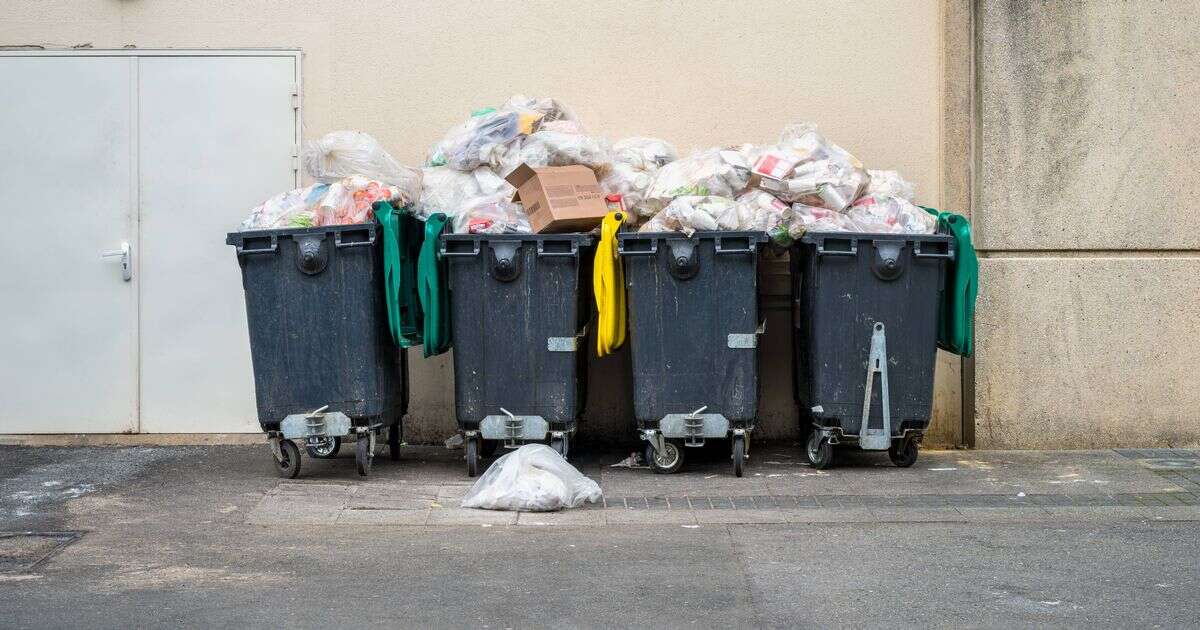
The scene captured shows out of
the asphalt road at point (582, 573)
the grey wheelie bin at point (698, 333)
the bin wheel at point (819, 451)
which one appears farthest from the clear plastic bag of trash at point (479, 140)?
the bin wheel at point (819, 451)

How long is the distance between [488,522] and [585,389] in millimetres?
1588

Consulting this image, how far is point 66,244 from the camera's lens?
8.21 meters

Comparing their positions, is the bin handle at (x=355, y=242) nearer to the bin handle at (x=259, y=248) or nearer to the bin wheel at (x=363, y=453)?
the bin handle at (x=259, y=248)

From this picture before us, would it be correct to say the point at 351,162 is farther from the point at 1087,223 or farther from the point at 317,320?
the point at 1087,223

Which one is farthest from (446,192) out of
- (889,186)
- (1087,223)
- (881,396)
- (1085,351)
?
(1085,351)

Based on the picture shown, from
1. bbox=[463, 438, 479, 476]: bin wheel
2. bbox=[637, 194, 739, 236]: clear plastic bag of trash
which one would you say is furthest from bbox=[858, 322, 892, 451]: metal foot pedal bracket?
bbox=[463, 438, 479, 476]: bin wheel

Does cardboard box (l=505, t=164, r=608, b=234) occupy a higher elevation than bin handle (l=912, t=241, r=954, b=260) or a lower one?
higher

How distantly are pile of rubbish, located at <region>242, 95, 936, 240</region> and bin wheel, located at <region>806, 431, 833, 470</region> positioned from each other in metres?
1.06

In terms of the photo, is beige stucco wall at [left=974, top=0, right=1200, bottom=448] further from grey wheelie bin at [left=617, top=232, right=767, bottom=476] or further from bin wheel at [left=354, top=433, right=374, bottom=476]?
bin wheel at [left=354, top=433, right=374, bottom=476]

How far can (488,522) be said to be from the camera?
6.25 m

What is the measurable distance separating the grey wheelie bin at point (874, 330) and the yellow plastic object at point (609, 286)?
97 cm

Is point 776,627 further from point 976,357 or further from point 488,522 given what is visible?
point 976,357

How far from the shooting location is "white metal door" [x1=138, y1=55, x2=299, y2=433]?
26.8 ft

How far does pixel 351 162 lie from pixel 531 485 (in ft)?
7.00
